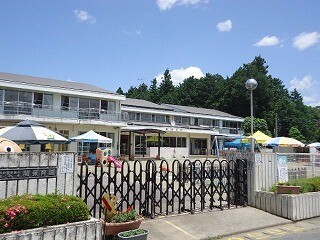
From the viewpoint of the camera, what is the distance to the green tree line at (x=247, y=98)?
65125 millimetres

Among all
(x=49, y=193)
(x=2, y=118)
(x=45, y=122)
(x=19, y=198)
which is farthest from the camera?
(x=45, y=122)

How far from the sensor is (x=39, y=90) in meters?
27.5

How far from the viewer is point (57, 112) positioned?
2788 centimetres

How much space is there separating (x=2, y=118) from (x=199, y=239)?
2203 cm

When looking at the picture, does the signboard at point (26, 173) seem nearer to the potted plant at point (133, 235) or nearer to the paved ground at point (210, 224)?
the potted plant at point (133, 235)

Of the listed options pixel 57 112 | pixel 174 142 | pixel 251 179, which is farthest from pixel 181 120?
pixel 251 179

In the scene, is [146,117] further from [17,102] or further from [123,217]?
[123,217]

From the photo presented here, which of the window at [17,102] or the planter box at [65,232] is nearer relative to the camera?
the planter box at [65,232]

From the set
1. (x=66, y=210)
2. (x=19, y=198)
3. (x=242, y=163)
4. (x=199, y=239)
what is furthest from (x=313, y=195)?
(x=19, y=198)

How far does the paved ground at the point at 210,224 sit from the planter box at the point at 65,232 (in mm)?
1384

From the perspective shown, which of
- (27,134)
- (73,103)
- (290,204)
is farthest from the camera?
A: (73,103)

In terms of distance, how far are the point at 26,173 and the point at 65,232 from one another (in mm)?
1262

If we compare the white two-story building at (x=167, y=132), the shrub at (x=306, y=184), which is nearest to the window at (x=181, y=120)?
the white two-story building at (x=167, y=132)

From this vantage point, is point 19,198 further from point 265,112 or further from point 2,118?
point 265,112
